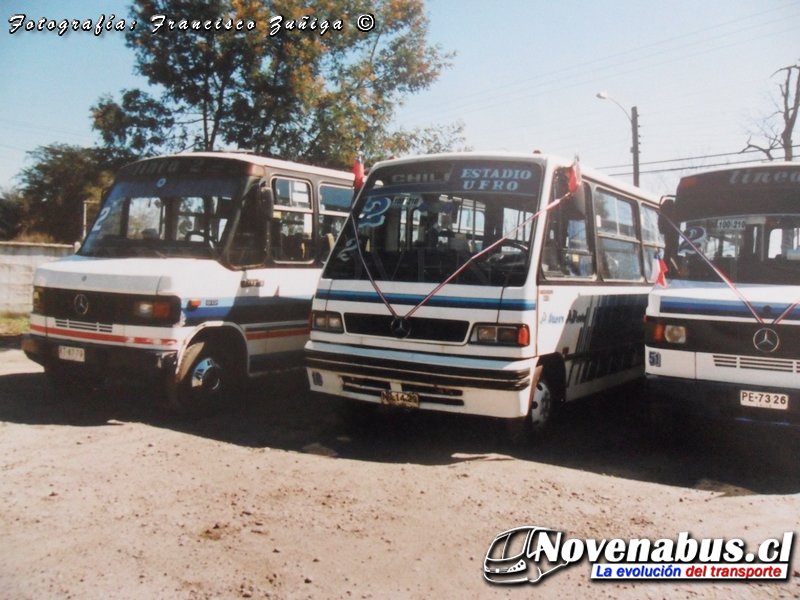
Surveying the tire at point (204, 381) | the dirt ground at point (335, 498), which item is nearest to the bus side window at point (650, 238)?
the dirt ground at point (335, 498)

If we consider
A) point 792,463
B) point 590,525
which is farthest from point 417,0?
point 590,525

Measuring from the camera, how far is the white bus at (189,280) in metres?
6.94

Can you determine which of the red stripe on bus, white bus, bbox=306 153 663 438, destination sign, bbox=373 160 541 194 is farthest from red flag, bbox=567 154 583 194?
the red stripe on bus

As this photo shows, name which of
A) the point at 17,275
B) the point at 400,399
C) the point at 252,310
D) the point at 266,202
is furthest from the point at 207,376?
the point at 17,275

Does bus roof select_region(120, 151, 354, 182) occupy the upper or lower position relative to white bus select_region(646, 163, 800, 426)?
upper

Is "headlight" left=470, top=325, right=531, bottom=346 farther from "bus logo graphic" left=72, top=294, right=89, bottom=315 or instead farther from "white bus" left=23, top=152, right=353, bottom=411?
"bus logo graphic" left=72, top=294, right=89, bottom=315

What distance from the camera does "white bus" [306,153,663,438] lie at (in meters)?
5.98

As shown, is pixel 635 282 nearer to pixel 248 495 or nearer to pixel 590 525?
pixel 590 525

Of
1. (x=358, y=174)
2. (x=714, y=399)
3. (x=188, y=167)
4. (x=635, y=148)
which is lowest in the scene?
(x=714, y=399)

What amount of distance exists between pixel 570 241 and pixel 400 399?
6.98ft

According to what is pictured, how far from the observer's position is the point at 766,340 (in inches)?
229

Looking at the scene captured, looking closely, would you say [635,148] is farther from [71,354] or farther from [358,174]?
[71,354]

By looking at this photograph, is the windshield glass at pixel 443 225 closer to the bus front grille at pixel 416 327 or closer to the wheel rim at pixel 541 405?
the bus front grille at pixel 416 327

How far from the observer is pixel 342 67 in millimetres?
13047
